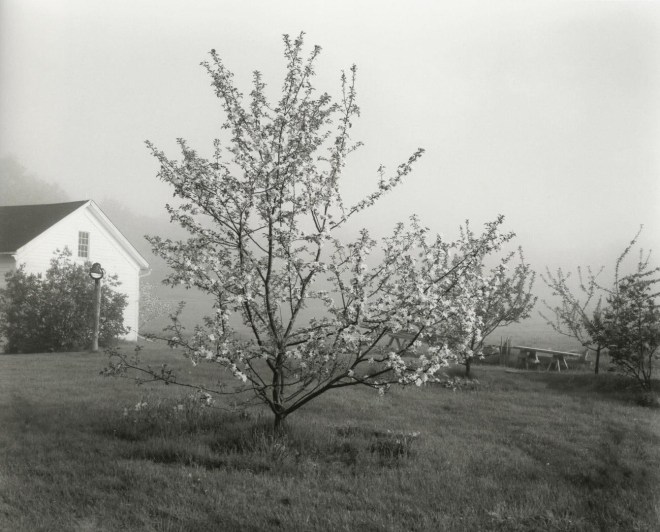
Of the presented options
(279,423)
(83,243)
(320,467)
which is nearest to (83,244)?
(83,243)

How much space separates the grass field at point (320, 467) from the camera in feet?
17.3

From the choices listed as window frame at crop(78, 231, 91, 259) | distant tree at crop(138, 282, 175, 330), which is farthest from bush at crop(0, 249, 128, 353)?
distant tree at crop(138, 282, 175, 330)

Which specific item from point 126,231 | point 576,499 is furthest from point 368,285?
point 126,231

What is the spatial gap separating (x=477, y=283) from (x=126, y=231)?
24463 mm

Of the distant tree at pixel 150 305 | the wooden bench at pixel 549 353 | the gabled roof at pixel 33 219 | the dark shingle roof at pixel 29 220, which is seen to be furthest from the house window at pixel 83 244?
the wooden bench at pixel 549 353

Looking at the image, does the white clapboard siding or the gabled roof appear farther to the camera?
the white clapboard siding

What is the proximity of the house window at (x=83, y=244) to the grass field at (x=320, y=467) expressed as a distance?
16.6 metres

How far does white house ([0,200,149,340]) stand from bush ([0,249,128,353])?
72cm

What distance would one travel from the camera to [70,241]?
25281mm

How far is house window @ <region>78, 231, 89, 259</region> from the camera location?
85.7ft

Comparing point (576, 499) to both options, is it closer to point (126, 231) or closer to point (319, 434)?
point (319, 434)

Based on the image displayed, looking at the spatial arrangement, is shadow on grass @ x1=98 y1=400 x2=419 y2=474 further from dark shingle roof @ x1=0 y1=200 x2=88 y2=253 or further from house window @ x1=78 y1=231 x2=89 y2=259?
house window @ x1=78 y1=231 x2=89 y2=259

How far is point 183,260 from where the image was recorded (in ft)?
22.9

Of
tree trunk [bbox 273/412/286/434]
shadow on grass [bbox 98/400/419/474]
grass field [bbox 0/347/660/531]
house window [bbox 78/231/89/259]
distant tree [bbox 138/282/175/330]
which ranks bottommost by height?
grass field [bbox 0/347/660/531]
